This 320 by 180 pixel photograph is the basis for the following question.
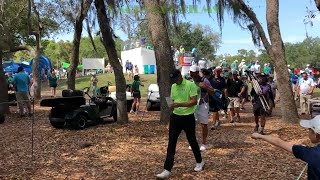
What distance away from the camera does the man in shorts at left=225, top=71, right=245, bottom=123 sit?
12.4 metres

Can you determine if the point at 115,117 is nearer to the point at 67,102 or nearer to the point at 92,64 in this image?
the point at 67,102

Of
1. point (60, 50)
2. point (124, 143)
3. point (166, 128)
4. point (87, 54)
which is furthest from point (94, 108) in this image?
point (87, 54)

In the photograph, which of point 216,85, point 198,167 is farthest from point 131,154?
point 216,85

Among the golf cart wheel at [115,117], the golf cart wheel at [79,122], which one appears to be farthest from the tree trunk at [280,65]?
the golf cart wheel at [79,122]

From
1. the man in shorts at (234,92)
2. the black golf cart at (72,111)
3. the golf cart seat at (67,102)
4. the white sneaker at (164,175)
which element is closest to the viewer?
the white sneaker at (164,175)

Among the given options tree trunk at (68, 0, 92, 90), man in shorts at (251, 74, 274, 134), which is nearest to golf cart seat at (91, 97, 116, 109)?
tree trunk at (68, 0, 92, 90)

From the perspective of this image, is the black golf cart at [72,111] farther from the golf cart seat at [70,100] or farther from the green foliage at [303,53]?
the green foliage at [303,53]

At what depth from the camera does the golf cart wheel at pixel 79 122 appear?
420 inches

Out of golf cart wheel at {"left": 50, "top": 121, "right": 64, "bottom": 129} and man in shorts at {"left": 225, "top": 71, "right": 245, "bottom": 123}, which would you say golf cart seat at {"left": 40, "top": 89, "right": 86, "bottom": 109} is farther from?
man in shorts at {"left": 225, "top": 71, "right": 245, "bottom": 123}

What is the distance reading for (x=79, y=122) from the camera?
35.3 feet

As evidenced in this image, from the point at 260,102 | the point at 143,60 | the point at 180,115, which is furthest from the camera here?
the point at 143,60

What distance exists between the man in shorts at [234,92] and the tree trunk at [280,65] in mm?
1231

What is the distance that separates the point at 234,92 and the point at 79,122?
4.65 metres

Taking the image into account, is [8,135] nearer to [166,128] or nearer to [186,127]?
[166,128]
